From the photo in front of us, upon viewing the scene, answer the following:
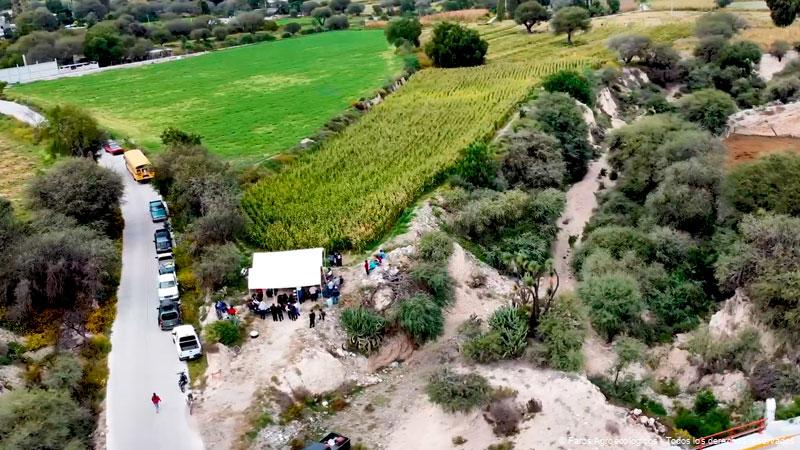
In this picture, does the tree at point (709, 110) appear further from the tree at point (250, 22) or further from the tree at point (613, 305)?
the tree at point (250, 22)

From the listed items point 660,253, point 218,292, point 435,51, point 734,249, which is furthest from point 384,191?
point 435,51

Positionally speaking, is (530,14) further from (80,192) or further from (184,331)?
(184,331)

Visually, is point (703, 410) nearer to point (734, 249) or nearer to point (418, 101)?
point (734, 249)

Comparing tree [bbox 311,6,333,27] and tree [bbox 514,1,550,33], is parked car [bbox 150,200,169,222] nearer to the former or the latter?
tree [bbox 514,1,550,33]

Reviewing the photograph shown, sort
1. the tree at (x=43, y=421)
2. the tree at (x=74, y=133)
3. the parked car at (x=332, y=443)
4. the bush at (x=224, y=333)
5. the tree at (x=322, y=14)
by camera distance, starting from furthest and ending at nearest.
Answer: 1. the tree at (x=322, y=14)
2. the tree at (x=74, y=133)
3. the bush at (x=224, y=333)
4. the parked car at (x=332, y=443)
5. the tree at (x=43, y=421)

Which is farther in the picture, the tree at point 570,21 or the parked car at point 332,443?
the tree at point 570,21

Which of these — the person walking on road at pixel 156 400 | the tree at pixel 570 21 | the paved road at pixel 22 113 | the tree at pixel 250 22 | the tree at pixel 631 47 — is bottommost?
the person walking on road at pixel 156 400

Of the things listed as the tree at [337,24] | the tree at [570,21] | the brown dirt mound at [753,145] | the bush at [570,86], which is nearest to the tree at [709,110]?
the brown dirt mound at [753,145]

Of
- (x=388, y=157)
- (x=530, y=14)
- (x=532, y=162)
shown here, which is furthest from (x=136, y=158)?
(x=530, y=14)

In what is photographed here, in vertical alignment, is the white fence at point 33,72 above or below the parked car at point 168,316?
above
